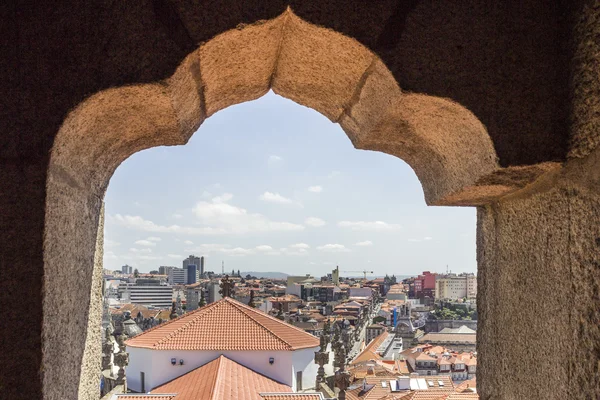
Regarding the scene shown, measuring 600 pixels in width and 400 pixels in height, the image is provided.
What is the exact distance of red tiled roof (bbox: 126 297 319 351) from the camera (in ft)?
55.9

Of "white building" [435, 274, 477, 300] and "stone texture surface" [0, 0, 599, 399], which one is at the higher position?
"stone texture surface" [0, 0, 599, 399]

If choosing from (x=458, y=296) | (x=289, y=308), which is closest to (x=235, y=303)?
(x=289, y=308)

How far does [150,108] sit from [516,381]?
1.34m

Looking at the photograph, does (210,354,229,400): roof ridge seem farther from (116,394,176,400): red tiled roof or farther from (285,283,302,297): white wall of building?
(285,283,302,297): white wall of building

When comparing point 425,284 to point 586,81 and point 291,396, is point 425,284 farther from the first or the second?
point 586,81

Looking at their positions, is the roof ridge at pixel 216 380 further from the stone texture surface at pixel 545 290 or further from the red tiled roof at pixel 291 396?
the stone texture surface at pixel 545 290

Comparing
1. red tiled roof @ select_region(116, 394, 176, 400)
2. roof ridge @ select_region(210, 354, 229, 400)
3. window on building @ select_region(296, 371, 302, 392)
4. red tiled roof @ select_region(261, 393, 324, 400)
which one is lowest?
window on building @ select_region(296, 371, 302, 392)

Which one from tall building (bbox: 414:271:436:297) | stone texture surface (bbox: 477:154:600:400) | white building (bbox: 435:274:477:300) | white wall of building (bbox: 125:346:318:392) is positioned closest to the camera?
stone texture surface (bbox: 477:154:600:400)

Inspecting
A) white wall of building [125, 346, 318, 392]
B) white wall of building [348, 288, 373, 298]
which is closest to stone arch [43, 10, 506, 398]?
white wall of building [125, 346, 318, 392]

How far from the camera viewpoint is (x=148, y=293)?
91.4 metres

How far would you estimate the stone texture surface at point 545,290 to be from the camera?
1439 mm

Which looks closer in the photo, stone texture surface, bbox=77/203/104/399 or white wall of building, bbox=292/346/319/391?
stone texture surface, bbox=77/203/104/399

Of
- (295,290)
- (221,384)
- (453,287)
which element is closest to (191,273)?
(295,290)

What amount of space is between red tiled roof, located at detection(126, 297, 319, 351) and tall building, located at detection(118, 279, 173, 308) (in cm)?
7251
